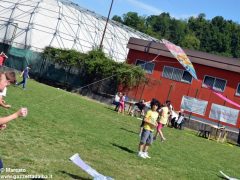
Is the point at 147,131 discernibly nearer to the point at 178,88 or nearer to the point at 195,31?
the point at 178,88

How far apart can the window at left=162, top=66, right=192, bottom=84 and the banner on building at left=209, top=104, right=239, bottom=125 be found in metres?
3.59

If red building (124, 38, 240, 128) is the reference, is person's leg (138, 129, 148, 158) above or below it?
below

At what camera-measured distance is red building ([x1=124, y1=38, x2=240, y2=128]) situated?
1463 inches

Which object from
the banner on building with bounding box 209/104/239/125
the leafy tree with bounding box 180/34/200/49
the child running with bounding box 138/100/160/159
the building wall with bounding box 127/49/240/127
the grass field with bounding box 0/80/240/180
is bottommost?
the grass field with bounding box 0/80/240/180

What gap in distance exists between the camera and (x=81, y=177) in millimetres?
8664

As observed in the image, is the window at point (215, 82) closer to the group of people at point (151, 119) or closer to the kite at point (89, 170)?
the group of people at point (151, 119)

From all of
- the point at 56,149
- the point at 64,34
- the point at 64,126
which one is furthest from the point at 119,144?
the point at 64,34

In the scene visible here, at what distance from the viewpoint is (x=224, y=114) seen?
36.0 m

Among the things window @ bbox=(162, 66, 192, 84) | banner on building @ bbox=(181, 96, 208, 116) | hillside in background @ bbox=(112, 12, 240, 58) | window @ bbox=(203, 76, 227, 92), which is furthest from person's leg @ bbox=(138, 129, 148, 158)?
hillside in background @ bbox=(112, 12, 240, 58)

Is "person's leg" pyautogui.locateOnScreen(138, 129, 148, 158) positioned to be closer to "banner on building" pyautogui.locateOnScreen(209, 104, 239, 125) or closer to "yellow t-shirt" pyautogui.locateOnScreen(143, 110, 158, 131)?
"yellow t-shirt" pyautogui.locateOnScreen(143, 110, 158, 131)

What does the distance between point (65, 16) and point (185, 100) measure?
19046 millimetres

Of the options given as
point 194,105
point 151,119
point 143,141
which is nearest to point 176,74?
point 194,105

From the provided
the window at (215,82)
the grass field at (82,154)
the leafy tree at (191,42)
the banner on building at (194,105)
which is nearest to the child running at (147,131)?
the grass field at (82,154)

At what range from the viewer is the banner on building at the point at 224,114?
35353mm
